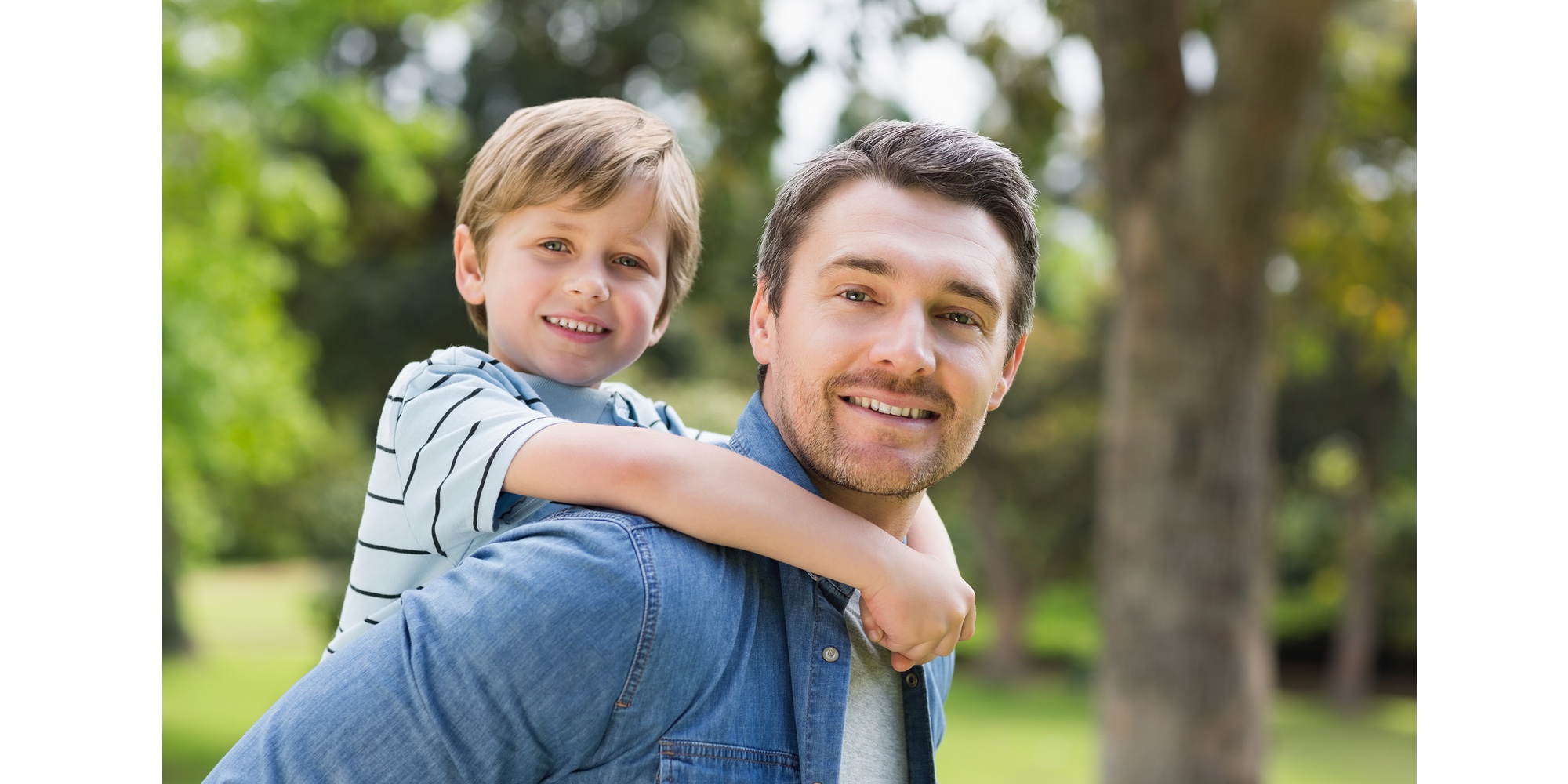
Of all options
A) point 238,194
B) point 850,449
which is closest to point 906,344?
point 850,449

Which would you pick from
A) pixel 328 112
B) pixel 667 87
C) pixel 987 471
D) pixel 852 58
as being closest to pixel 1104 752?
pixel 852 58

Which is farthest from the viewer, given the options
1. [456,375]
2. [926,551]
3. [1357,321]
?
[1357,321]

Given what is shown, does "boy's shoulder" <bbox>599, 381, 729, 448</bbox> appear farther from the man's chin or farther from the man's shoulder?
the man's shoulder

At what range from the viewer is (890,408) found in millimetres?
1505

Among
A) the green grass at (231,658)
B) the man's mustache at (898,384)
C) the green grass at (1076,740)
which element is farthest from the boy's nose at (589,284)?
the green grass at (1076,740)

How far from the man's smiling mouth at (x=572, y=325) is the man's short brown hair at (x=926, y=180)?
32 cm

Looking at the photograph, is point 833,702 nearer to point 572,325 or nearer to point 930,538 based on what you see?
point 930,538

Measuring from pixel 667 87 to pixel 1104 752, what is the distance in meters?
11.5

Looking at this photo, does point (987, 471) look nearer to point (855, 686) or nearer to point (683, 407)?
point (683, 407)

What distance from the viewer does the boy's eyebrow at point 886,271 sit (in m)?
1.51

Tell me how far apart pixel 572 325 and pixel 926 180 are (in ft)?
1.93

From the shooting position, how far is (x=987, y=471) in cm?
1867

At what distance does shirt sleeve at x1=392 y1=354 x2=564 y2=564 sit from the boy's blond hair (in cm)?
28

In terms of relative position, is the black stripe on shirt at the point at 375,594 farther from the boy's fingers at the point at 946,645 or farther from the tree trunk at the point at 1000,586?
the tree trunk at the point at 1000,586
